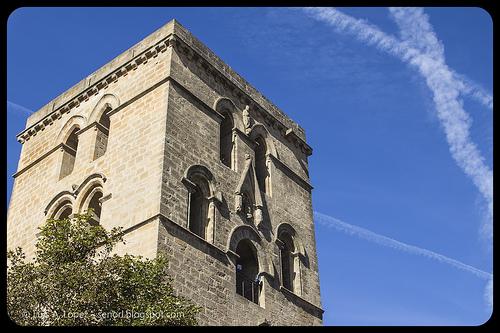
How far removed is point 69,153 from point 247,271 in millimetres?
7478

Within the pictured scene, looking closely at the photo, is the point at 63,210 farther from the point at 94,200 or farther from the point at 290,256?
the point at 290,256

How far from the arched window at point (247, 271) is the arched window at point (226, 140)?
2.77 metres

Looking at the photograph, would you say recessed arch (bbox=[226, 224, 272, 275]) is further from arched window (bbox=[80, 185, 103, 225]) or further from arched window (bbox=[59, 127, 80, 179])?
arched window (bbox=[59, 127, 80, 179])

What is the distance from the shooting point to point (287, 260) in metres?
21.8

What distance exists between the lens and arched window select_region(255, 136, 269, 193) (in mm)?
22641

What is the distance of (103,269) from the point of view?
13242 millimetres

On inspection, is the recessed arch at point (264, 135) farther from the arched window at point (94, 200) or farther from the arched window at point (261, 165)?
the arched window at point (94, 200)

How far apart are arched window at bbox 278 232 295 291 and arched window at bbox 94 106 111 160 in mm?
6264

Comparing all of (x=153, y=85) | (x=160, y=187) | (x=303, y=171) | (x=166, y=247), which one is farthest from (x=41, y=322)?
(x=303, y=171)

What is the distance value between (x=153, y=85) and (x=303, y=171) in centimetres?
720

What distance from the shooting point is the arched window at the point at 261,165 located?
22.6 meters

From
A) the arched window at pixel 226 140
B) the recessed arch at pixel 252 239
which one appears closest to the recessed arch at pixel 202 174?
the recessed arch at pixel 252 239

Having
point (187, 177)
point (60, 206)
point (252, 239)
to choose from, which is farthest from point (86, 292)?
point (60, 206)

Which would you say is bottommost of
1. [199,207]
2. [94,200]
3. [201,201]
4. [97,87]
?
[199,207]
